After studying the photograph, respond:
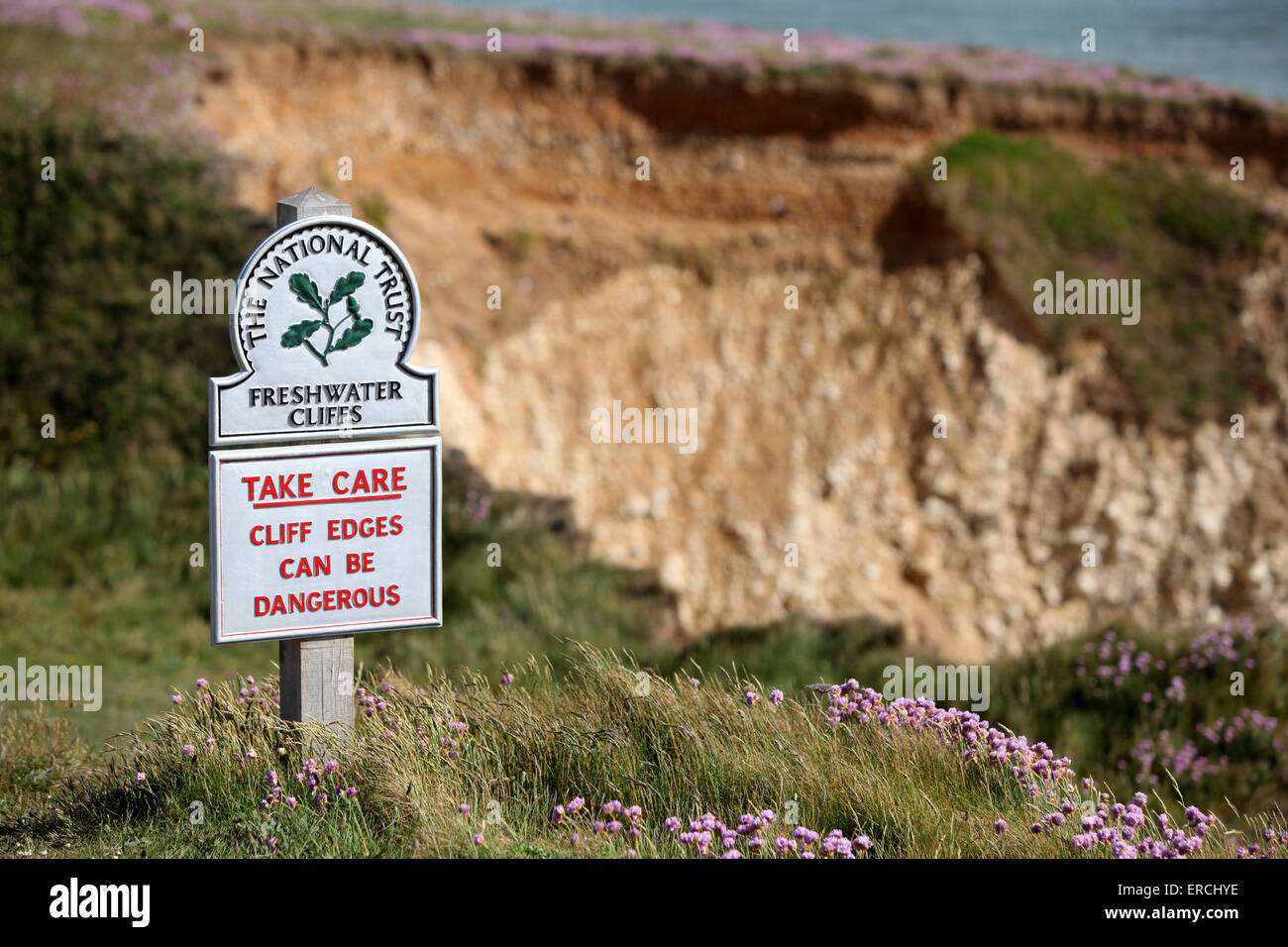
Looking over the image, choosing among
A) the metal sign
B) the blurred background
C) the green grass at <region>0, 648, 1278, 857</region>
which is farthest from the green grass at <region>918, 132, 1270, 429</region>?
the metal sign

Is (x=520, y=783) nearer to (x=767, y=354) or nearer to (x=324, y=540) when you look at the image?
(x=324, y=540)

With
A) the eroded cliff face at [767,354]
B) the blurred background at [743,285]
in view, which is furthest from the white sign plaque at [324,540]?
the eroded cliff face at [767,354]

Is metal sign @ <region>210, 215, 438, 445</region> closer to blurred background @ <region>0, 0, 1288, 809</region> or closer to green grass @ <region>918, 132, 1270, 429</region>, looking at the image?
blurred background @ <region>0, 0, 1288, 809</region>

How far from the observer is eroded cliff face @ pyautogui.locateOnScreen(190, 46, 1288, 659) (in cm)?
1872

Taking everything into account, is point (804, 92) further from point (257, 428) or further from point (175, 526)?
point (257, 428)

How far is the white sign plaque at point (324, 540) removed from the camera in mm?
5770

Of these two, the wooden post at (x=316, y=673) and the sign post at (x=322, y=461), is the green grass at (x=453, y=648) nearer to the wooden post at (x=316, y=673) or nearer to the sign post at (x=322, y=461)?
the wooden post at (x=316, y=673)

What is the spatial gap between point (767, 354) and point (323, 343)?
1454cm

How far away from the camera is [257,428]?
19.2ft

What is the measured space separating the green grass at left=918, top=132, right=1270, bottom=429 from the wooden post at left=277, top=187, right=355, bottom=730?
16126 mm

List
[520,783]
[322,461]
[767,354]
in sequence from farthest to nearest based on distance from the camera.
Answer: [767,354], [322,461], [520,783]

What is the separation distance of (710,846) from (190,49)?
18.1 m

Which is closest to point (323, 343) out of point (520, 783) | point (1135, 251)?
point (520, 783)

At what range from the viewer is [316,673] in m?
5.93
